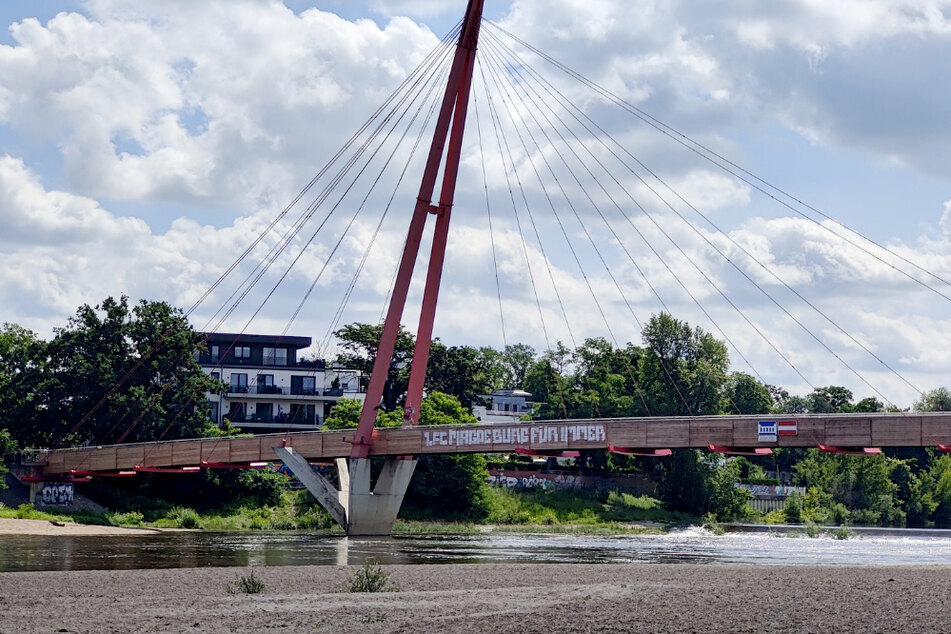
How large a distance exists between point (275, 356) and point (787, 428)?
6805 cm

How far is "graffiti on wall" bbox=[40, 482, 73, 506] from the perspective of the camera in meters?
68.0

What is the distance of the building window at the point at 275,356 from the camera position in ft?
353

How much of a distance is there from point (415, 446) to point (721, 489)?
144 feet

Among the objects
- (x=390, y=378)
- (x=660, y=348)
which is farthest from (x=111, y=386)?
(x=660, y=348)

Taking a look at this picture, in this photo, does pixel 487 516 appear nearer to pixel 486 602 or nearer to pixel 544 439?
pixel 544 439

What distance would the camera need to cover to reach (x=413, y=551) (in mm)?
44875

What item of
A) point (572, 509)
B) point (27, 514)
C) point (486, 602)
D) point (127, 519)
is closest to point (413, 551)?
point (486, 602)

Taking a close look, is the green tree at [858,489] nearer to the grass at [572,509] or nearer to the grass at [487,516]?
the grass at [572,509]

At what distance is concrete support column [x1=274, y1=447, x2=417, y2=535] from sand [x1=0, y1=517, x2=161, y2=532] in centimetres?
816

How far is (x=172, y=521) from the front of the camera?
224 ft

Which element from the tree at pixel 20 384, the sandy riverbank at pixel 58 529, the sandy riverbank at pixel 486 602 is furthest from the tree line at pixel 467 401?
the sandy riverbank at pixel 486 602

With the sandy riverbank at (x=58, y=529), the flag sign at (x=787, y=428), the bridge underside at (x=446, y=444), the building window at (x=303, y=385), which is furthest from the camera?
the building window at (x=303, y=385)

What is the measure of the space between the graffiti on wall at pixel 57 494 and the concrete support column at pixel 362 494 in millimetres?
16788

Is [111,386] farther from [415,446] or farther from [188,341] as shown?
[415,446]
